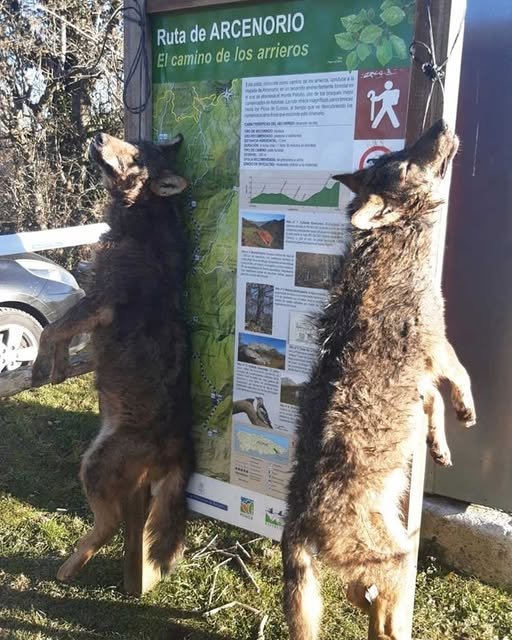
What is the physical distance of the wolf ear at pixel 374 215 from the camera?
3.13m

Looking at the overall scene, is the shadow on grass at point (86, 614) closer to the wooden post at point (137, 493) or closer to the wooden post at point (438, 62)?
the wooden post at point (137, 493)

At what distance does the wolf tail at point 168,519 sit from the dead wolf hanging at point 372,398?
1.11 m

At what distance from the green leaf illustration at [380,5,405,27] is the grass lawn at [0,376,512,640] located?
338 cm

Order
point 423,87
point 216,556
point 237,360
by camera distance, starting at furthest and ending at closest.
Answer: point 216,556
point 237,360
point 423,87

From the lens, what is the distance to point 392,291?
3324 millimetres

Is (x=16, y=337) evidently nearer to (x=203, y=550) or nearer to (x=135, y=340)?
(x=203, y=550)

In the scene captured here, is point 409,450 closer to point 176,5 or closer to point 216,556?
point 216,556

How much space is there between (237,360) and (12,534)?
2363 mm

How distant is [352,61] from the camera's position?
3.29 meters

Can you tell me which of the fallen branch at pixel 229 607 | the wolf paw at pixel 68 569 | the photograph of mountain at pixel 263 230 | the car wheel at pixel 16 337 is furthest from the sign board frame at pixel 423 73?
the car wheel at pixel 16 337

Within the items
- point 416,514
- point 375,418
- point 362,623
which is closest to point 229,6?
point 375,418

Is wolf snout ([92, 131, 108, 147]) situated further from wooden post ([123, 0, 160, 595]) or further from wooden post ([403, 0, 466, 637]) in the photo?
wooden post ([403, 0, 466, 637])

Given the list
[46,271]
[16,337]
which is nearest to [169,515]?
[16,337]

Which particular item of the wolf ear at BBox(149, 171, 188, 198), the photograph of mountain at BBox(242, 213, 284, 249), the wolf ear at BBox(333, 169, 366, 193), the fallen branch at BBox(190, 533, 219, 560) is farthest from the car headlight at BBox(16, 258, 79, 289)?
the wolf ear at BBox(333, 169, 366, 193)
